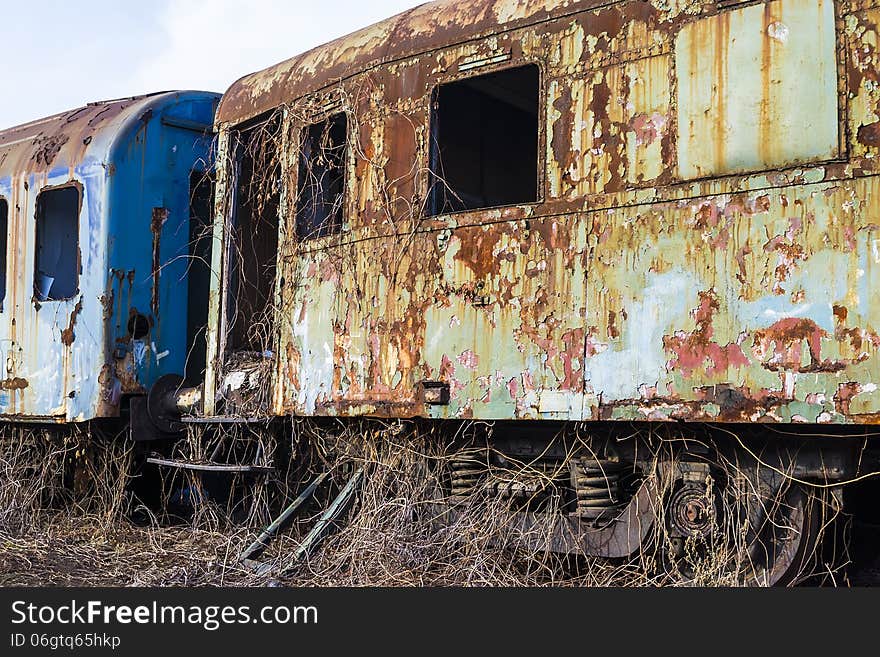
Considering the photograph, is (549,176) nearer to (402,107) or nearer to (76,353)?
(402,107)

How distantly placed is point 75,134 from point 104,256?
122 cm

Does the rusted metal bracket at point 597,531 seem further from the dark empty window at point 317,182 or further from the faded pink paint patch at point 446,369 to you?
the dark empty window at point 317,182

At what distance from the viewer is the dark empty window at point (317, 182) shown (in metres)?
6.21

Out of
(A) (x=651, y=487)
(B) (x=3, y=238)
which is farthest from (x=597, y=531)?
(B) (x=3, y=238)

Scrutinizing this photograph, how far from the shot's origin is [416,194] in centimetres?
551

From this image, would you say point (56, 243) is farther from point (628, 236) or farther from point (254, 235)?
point (628, 236)

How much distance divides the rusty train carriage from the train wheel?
0.07 ft

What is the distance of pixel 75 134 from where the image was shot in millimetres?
7793

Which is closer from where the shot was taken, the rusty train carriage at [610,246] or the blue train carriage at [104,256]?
the rusty train carriage at [610,246]

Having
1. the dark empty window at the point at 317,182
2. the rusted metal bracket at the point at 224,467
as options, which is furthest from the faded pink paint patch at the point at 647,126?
the rusted metal bracket at the point at 224,467

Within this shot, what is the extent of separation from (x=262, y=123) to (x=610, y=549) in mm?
3768

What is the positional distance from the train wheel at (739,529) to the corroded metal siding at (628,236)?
534 mm

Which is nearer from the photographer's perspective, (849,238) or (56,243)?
(849,238)

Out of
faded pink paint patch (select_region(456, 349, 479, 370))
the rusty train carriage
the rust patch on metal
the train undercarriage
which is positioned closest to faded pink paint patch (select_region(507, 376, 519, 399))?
the rusty train carriage
